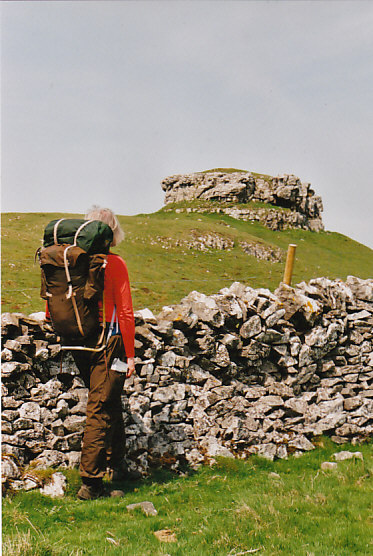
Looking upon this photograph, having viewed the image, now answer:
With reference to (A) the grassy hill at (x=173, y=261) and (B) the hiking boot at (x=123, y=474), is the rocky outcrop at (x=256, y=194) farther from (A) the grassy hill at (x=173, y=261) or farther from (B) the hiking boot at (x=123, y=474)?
(B) the hiking boot at (x=123, y=474)

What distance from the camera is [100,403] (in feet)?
20.7

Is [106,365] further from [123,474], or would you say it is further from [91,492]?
[123,474]

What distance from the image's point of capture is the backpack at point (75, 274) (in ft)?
19.5

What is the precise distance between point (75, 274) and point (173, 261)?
28.0 m

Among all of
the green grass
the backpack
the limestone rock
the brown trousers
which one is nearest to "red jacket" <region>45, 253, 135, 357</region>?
the brown trousers

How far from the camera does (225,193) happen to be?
86.2 metres

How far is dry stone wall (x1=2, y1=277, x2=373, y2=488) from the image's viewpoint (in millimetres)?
7137

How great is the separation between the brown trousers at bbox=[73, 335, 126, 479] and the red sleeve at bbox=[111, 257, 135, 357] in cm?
11

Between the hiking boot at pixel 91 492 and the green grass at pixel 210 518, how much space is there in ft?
0.38

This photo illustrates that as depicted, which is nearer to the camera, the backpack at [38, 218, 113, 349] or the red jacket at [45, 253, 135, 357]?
the backpack at [38, 218, 113, 349]

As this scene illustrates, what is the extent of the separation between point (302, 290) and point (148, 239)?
31.6 meters

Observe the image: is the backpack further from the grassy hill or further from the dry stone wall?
the grassy hill

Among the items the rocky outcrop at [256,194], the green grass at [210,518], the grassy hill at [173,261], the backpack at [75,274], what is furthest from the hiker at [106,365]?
the rocky outcrop at [256,194]

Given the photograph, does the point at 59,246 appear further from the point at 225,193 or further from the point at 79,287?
the point at 225,193
